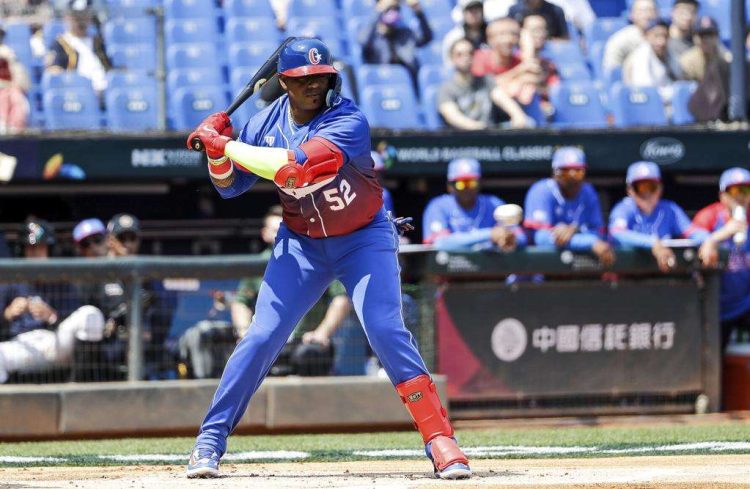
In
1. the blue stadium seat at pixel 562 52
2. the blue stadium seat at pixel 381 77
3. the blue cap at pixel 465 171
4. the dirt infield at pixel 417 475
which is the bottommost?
the dirt infield at pixel 417 475

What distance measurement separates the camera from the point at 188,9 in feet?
38.2

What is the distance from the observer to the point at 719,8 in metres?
12.6

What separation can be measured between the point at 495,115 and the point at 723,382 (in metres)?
2.84

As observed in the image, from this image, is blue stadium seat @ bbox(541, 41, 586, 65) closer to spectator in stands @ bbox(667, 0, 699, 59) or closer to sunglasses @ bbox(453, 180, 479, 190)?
spectator in stands @ bbox(667, 0, 699, 59)

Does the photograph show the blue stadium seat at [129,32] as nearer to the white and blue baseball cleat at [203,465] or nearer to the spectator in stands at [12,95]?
the spectator in stands at [12,95]

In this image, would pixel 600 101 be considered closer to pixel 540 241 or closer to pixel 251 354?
pixel 540 241

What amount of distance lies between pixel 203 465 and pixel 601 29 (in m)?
7.97

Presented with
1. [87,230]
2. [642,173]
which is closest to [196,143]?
[87,230]

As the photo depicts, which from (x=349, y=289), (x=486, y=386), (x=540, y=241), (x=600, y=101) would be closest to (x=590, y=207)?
(x=540, y=241)

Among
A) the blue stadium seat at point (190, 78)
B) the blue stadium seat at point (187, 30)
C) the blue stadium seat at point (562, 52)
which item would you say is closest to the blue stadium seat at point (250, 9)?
the blue stadium seat at point (187, 30)

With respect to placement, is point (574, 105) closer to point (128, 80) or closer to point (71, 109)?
point (128, 80)

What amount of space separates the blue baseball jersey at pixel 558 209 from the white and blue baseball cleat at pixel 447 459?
3.89 m

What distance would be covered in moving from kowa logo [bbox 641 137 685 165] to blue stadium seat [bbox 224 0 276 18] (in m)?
3.47

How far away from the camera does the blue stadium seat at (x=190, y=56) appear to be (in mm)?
11188
